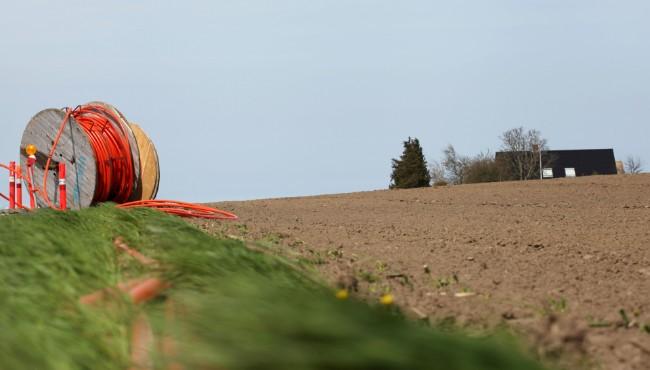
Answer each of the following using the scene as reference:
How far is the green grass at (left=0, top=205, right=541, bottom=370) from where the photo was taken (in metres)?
2.13

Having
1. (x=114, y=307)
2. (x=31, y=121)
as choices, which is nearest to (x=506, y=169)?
(x=31, y=121)

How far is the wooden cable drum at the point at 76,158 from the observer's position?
1526cm

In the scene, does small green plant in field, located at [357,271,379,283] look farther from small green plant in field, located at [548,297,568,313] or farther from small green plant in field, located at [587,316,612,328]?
small green plant in field, located at [587,316,612,328]

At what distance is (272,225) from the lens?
1060 centimetres

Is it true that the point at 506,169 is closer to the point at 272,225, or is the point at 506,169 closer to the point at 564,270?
the point at 272,225

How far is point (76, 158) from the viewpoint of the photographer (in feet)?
50.6

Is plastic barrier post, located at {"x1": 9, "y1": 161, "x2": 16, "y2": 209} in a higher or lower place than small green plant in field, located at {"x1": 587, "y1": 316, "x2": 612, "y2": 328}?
higher

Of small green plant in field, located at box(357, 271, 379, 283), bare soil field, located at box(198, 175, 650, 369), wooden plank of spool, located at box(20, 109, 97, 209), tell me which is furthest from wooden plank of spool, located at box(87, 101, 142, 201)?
small green plant in field, located at box(357, 271, 379, 283)

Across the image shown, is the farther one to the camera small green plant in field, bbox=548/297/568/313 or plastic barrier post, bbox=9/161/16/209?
plastic barrier post, bbox=9/161/16/209

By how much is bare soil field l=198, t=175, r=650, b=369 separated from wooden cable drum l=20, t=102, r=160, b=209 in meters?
2.18

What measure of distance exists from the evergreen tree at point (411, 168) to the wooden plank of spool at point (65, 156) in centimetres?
2559

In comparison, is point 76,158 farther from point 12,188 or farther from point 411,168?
point 411,168

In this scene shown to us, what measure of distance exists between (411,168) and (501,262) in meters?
34.6

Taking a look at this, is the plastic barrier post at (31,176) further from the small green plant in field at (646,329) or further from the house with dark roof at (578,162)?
the house with dark roof at (578,162)
